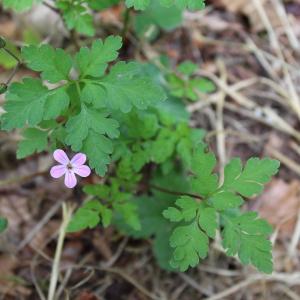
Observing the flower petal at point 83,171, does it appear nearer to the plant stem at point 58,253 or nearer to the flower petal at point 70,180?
the flower petal at point 70,180

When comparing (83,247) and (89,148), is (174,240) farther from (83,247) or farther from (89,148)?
(83,247)

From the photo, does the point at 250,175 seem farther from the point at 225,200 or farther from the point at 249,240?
the point at 249,240

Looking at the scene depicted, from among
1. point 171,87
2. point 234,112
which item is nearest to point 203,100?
point 234,112

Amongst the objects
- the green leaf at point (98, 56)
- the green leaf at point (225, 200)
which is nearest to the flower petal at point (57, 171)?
the green leaf at point (98, 56)

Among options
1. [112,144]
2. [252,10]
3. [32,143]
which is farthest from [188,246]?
[252,10]

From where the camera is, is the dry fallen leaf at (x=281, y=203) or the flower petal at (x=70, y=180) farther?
the dry fallen leaf at (x=281, y=203)

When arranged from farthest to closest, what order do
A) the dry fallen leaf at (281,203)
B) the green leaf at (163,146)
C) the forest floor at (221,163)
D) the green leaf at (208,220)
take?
1. the dry fallen leaf at (281,203)
2. the forest floor at (221,163)
3. the green leaf at (163,146)
4. the green leaf at (208,220)

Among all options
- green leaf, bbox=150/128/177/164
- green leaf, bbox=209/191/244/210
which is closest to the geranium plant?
green leaf, bbox=209/191/244/210
